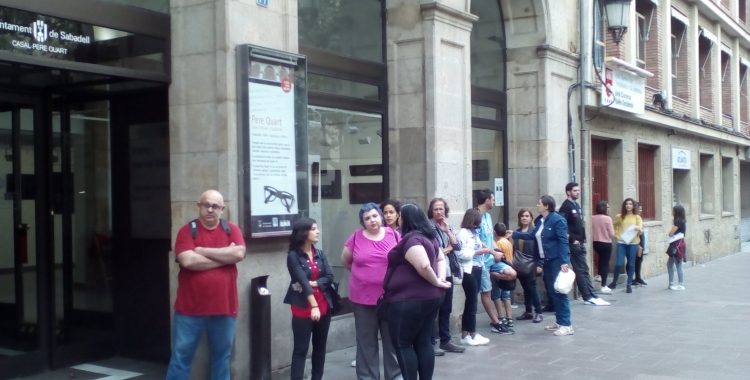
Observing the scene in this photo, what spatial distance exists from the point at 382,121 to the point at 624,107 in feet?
22.0

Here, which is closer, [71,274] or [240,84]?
[240,84]

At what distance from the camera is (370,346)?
6.90m

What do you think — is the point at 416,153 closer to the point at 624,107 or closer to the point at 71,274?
the point at 71,274

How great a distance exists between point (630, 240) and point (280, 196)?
29.8ft

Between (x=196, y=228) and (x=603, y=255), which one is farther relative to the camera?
(x=603, y=255)

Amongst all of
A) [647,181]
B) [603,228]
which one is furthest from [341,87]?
[647,181]

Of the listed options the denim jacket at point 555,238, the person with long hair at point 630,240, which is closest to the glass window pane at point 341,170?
the denim jacket at point 555,238

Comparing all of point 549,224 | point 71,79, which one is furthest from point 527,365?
point 71,79

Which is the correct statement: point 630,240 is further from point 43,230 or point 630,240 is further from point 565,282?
point 43,230

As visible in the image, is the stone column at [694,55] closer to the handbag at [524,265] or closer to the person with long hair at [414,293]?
the handbag at [524,265]

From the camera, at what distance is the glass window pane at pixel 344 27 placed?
8875 millimetres

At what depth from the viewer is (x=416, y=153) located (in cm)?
984

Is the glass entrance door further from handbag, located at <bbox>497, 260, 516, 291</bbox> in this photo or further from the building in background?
handbag, located at <bbox>497, 260, 516, 291</bbox>

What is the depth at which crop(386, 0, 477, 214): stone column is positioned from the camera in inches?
384
